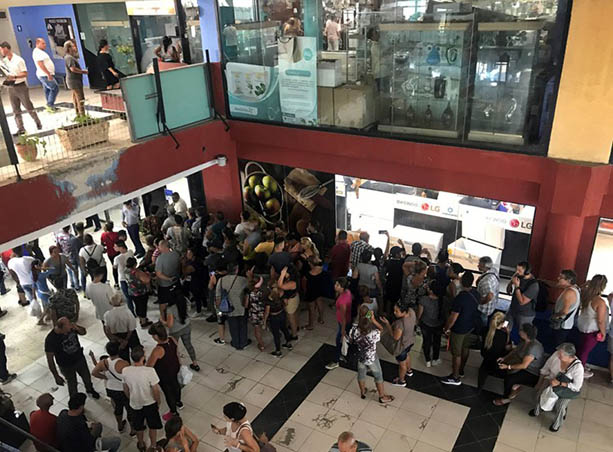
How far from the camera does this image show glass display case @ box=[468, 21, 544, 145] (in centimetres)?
668

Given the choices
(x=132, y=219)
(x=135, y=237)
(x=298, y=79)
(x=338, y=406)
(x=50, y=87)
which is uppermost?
(x=298, y=79)

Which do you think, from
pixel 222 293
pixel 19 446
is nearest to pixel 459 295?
pixel 222 293

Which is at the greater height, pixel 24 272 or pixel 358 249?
pixel 358 249

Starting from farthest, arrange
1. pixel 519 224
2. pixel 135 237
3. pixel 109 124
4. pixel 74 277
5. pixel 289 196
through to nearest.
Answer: pixel 135 237
pixel 74 277
pixel 289 196
pixel 109 124
pixel 519 224

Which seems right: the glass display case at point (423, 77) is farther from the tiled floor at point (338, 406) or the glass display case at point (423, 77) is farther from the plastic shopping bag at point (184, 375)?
the plastic shopping bag at point (184, 375)

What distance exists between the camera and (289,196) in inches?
389

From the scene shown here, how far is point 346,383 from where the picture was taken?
7398mm

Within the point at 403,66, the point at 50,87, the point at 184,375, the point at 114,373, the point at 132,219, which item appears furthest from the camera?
the point at 132,219

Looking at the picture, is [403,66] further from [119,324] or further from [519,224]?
[119,324]

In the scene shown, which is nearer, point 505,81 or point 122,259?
point 505,81

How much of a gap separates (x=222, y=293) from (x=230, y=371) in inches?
48.6

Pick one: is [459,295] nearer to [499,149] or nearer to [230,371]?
[499,149]

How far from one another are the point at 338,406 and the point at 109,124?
5.75 meters

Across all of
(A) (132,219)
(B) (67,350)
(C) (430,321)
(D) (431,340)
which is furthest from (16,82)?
(D) (431,340)
